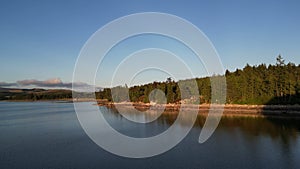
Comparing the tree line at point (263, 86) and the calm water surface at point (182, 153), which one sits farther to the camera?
the tree line at point (263, 86)

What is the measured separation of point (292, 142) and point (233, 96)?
2050 centimetres

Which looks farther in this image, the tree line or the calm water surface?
the tree line

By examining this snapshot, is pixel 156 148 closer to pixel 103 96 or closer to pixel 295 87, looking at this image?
pixel 295 87

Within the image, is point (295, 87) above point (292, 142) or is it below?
above

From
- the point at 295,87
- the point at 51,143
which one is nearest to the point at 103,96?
the point at 295,87

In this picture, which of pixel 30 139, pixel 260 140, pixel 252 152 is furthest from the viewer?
pixel 30 139

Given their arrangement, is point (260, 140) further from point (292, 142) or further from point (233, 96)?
point (233, 96)

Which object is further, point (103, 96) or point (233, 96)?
point (103, 96)

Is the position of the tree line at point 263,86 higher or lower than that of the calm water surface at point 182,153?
higher

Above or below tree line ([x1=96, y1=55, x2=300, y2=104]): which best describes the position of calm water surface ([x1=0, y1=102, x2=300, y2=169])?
below

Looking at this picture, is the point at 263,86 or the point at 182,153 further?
the point at 263,86

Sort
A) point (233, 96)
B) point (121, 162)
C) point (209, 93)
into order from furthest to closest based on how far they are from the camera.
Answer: point (209, 93), point (233, 96), point (121, 162)

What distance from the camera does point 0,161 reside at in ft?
33.9

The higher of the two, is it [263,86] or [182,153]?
[263,86]
